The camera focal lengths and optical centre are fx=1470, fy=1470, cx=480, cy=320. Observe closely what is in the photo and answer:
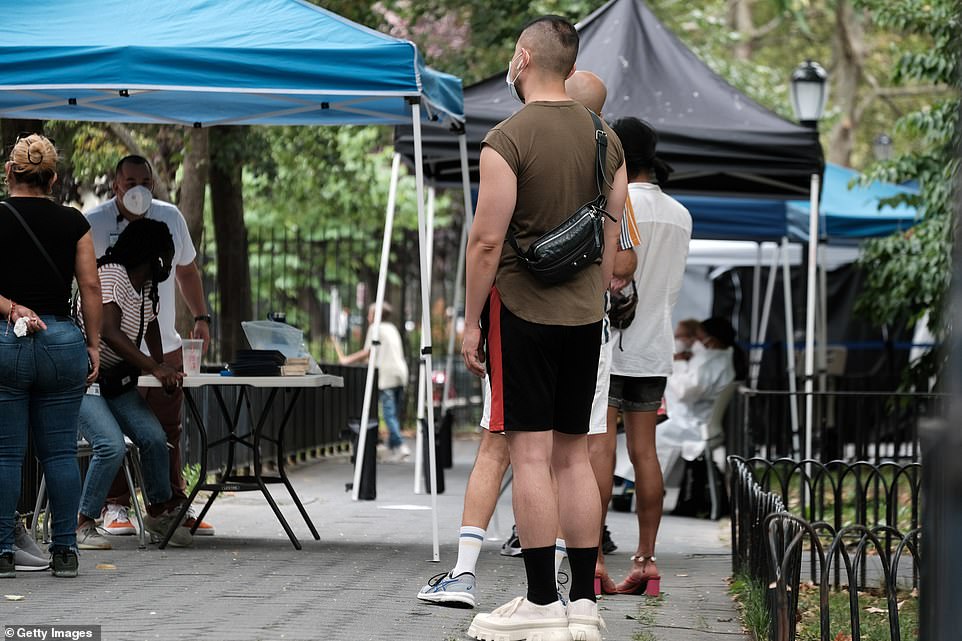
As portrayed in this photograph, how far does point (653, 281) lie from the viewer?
6.61m

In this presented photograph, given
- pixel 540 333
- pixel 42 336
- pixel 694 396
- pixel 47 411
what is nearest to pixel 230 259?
pixel 694 396

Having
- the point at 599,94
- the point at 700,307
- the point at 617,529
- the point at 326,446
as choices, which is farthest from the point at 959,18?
the point at 700,307

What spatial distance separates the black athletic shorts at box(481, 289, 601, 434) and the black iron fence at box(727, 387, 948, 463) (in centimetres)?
463

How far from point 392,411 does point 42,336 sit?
10.7 metres

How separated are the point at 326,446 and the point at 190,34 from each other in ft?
29.2

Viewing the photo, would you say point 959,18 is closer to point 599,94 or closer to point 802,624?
point 599,94

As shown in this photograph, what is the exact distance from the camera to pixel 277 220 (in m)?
25.0

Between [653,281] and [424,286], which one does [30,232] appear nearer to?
[424,286]

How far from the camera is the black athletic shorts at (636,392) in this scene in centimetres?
645

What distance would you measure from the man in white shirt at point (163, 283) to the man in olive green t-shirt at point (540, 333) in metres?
3.00

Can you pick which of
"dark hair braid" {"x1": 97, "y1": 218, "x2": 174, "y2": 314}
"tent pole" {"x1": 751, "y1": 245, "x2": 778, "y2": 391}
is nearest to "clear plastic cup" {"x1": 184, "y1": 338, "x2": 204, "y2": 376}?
"dark hair braid" {"x1": 97, "y1": 218, "x2": 174, "y2": 314}

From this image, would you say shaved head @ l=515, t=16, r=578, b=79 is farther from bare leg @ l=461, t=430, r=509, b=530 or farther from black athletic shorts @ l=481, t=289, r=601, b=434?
bare leg @ l=461, t=430, r=509, b=530

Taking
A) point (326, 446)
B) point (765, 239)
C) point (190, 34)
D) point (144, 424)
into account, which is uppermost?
point (190, 34)

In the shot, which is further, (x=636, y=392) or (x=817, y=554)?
(x=636, y=392)
